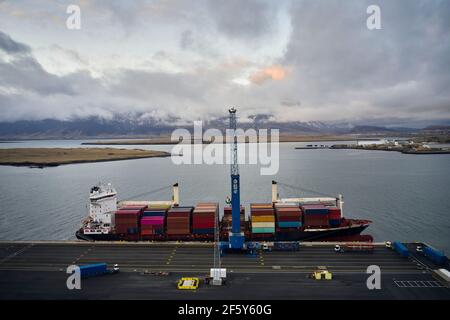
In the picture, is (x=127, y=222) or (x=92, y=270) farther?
(x=127, y=222)

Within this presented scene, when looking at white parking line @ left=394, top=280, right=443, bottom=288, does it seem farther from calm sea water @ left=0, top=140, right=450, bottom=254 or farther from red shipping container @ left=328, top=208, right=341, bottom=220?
calm sea water @ left=0, top=140, right=450, bottom=254

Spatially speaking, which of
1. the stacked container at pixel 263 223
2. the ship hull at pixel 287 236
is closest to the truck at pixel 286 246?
the stacked container at pixel 263 223

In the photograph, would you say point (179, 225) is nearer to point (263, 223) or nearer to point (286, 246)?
point (263, 223)

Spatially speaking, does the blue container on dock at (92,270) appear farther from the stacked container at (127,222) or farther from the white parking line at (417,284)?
the white parking line at (417,284)

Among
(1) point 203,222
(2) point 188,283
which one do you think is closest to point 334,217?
(1) point 203,222

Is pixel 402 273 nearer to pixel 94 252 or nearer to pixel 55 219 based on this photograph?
pixel 94 252
